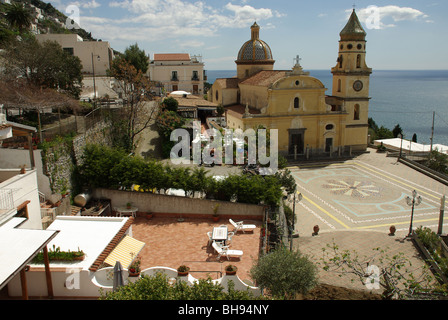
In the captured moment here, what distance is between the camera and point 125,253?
1302 centimetres

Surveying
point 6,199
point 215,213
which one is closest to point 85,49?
point 215,213

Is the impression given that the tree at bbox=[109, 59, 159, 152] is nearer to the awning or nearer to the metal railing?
the awning

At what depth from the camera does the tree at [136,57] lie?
41.4 metres

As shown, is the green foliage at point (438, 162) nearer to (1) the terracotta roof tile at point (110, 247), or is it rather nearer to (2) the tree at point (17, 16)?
(1) the terracotta roof tile at point (110, 247)

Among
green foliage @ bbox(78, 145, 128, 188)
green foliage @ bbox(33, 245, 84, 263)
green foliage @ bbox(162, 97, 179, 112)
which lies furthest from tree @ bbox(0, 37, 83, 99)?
green foliage @ bbox(33, 245, 84, 263)

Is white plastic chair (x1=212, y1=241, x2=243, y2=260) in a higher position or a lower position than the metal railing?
lower

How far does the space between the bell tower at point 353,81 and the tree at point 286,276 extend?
28009 mm

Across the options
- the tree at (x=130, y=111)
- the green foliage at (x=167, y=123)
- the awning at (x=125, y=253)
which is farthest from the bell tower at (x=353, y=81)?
the awning at (x=125, y=253)

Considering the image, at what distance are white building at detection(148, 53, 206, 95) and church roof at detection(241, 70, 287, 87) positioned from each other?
55.3 feet

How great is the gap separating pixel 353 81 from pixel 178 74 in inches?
1089

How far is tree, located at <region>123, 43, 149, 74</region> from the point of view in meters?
41.4

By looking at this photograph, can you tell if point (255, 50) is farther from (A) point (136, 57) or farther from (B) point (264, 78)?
(A) point (136, 57)
